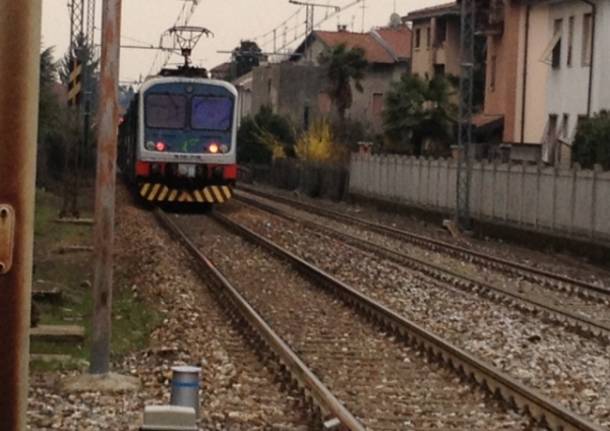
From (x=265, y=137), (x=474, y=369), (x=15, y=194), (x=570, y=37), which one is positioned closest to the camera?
(x=15, y=194)

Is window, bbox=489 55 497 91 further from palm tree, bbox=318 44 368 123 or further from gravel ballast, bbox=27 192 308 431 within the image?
gravel ballast, bbox=27 192 308 431

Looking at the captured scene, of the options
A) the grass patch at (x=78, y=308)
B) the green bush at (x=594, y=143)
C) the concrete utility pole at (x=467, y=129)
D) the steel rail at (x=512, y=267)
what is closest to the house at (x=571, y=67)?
the green bush at (x=594, y=143)

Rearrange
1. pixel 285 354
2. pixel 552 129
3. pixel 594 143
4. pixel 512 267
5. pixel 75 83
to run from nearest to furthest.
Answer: pixel 285 354
pixel 512 267
pixel 75 83
pixel 594 143
pixel 552 129

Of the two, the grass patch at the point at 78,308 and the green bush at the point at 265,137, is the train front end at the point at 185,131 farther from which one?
the green bush at the point at 265,137

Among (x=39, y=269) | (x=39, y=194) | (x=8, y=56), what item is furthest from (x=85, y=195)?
(x=8, y=56)

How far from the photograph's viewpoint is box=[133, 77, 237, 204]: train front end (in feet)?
112

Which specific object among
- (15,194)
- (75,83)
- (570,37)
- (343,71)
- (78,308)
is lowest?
(78,308)

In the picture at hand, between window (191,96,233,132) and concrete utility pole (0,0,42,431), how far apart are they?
101 ft

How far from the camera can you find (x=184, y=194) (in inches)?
1414

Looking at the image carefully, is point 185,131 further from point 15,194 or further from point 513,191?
point 15,194

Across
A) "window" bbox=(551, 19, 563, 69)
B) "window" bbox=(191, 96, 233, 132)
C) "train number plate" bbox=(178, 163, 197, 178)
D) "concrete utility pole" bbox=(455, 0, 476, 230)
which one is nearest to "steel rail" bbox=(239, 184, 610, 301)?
"concrete utility pole" bbox=(455, 0, 476, 230)

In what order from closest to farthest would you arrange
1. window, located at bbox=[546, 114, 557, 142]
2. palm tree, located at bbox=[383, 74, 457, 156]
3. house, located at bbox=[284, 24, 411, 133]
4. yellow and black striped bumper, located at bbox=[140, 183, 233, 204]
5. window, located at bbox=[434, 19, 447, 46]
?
yellow and black striped bumper, located at bbox=[140, 183, 233, 204] < window, located at bbox=[546, 114, 557, 142] < palm tree, located at bbox=[383, 74, 457, 156] < window, located at bbox=[434, 19, 447, 46] < house, located at bbox=[284, 24, 411, 133]

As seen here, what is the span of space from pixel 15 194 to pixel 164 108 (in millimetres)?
30884

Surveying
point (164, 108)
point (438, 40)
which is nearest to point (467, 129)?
point (164, 108)
